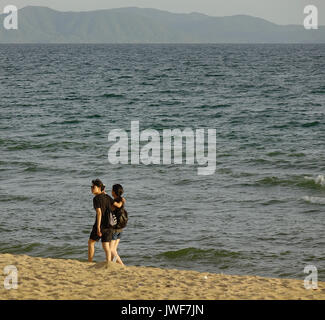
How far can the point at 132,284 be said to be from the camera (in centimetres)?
985

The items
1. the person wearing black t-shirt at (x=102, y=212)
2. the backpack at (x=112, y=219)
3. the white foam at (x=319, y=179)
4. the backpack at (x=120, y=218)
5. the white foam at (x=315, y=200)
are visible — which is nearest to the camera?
the person wearing black t-shirt at (x=102, y=212)

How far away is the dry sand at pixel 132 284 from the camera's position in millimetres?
9219

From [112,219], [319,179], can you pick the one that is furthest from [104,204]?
[319,179]

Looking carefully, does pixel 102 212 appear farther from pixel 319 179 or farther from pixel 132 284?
pixel 319 179

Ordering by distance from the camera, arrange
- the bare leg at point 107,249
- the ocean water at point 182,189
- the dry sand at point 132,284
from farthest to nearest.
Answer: the ocean water at point 182,189 → the bare leg at point 107,249 → the dry sand at point 132,284

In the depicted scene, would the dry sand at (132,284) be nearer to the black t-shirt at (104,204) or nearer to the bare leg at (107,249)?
the bare leg at (107,249)

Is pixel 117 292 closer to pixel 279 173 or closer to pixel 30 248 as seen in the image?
pixel 30 248

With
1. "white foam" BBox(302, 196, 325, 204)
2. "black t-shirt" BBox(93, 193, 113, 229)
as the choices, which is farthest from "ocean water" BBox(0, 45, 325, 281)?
"black t-shirt" BBox(93, 193, 113, 229)

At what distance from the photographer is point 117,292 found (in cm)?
934

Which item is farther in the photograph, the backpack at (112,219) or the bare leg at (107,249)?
the bare leg at (107,249)

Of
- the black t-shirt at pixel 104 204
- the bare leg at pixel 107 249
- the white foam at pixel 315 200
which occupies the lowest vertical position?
the white foam at pixel 315 200

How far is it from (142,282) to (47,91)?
42.2 m

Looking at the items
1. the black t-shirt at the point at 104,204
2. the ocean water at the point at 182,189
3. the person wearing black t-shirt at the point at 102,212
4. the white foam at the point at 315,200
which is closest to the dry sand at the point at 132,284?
the person wearing black t-shirt at the point at 102,212
